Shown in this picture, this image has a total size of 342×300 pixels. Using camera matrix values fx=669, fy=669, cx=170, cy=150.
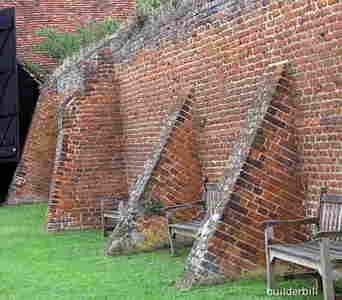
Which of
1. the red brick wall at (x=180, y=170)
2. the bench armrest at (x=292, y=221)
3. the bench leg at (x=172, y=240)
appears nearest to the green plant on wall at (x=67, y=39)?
the red brick wall at (x=180, y=170)

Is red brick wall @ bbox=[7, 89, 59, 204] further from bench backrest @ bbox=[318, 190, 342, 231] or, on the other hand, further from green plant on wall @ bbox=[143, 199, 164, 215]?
bench backrest @ bbox=[318, 190, 342, 231]

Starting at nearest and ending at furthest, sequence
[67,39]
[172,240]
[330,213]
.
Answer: [330,213]
[172,240]
[67,39]

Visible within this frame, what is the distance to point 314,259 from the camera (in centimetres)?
553

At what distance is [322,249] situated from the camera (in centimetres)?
537

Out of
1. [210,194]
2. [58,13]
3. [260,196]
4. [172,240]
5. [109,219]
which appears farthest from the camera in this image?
[58,13]

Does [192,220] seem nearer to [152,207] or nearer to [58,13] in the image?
[152,207]

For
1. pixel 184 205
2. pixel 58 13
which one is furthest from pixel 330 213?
pixel 58 13

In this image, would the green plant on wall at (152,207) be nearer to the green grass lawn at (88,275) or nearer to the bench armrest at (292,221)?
the green grass lawn at (88,275)

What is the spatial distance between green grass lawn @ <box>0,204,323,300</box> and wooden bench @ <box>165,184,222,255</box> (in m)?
0.32

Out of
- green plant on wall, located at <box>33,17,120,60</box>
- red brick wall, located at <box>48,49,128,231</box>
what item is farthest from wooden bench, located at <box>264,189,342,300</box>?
green plant on wall, located at <box>33,17,120,60</box>

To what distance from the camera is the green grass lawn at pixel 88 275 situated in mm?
6590

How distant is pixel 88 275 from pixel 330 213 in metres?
3.03

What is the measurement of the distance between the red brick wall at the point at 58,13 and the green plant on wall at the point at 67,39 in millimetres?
841

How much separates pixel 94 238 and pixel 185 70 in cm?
335
